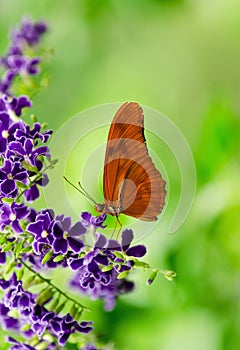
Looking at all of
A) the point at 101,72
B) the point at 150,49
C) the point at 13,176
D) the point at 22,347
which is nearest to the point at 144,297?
the point at 22,347

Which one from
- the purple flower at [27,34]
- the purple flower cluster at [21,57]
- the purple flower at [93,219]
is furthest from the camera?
the purple flower at [27,34]

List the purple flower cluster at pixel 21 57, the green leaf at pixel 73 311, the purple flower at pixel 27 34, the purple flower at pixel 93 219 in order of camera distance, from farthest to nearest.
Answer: the purple flower at pixel 27 34, the purple flower cluster at pixel 21 57, the green leaf at pixel 73 311, the purple flower at pixel 93 219

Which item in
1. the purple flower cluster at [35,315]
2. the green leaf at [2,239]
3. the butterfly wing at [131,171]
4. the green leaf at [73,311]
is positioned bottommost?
the purple flower cluster at [35,315]

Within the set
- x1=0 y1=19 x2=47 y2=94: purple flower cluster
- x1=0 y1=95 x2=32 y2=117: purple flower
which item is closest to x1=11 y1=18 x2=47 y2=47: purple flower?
x1=0 y1=19 x2=47 y2=94: purple flower cluster

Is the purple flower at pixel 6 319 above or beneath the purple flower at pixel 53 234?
beneath

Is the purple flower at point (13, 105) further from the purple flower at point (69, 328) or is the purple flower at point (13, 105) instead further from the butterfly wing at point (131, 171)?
the purple flower at point (69, 328)

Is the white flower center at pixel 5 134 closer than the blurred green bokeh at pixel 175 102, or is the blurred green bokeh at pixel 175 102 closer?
the white flower center at pixel 5 134

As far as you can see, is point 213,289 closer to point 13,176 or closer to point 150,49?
point 13,176

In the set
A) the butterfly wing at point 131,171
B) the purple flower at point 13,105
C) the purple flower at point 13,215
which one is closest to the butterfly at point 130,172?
the butterfly wing at point 131,171
